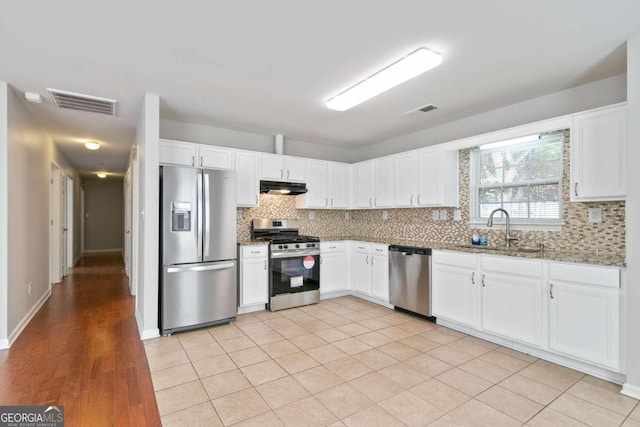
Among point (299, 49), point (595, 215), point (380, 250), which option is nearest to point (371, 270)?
point (380, 250)

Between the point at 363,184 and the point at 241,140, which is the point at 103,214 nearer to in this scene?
the point at 241,140

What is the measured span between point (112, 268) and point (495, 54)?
8.56 m

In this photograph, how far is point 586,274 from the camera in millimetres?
2590

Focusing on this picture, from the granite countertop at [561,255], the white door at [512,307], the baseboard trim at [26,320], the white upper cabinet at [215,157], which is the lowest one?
the baseboard trim at [26,320]

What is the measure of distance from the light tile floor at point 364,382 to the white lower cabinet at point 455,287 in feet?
0.67

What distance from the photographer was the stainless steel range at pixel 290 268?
14.2 feet

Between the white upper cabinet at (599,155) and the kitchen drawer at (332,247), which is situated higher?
the white upper cabinet at (599,155)

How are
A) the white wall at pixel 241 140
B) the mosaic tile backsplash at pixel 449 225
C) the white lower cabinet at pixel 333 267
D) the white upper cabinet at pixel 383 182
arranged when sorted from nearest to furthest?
the mosaic tile backsplash at pixel 449 225 → the white wall at pixel 241 140 → the white upper cabinet at pixel 383 182 → the white lower cabinet at pixel 333 267

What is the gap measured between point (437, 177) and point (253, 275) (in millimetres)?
2697

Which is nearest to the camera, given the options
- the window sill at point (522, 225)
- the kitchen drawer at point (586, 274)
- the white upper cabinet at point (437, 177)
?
the kitchen drawer at point (586, 274)

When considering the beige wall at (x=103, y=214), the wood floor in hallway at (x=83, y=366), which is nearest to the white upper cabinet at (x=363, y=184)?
the wood floor in hallway at (x=83, y=366)

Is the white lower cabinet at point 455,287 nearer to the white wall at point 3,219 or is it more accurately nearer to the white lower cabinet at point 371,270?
the white lower cabinet at point 371,270

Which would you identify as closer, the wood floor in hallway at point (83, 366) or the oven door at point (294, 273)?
the wood floor in hallway at point (83, 366)

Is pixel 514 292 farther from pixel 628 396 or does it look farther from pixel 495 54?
pixel 495 54
